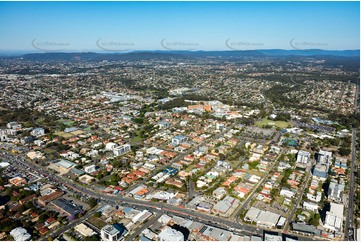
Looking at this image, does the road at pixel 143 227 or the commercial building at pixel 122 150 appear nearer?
the road at pixel 143 227

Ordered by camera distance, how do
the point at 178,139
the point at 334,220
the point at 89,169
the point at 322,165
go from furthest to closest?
the point at 178,139, the point at 322,165, the point at 89,169, the point at 334,220

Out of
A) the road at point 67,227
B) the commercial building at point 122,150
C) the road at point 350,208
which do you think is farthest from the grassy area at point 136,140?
the road at point 350,208

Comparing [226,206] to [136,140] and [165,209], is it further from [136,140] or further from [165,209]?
[136,140]

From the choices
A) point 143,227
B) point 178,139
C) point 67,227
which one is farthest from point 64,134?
A: point 143,227

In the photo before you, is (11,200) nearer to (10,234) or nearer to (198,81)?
(10,234)

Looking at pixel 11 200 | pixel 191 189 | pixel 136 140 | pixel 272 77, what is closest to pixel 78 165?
pixel 11 200

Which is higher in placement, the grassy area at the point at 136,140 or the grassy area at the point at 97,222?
the grassy area at the point at 136,140

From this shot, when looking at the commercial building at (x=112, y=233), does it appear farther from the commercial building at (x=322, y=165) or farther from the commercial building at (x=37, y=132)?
the commercial building at (x=37, y=132)

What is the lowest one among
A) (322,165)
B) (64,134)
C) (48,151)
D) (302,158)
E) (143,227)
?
(143,227)

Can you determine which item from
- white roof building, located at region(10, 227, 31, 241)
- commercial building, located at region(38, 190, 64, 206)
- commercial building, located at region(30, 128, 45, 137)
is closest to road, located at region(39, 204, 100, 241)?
white roof building, located at region(10, 227, 31, 241)

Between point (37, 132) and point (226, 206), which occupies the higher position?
point (37, 132)
